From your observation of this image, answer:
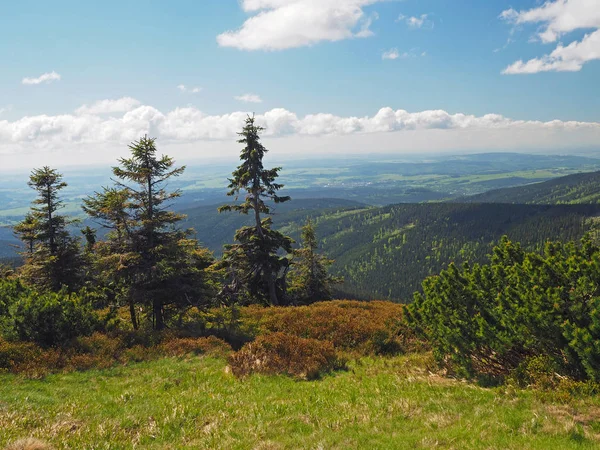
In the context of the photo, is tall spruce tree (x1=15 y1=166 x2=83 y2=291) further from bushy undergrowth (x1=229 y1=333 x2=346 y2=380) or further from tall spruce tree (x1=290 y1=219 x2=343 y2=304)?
bushy undergrowth (x1=229 y1=333 x2=346 y2=380)

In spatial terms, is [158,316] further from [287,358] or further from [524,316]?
[524,316]

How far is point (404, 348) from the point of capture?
16859 mm

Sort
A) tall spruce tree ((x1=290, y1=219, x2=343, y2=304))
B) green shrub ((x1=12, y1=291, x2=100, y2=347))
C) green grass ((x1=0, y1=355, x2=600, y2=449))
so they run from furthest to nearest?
1. tall spruce tree ((x1=290, y1=219, x2=343, y2=304))
2. green shrub ((x1=12, y1=291, x2=100, y2=347))
3. green grass ((x1=0, y1=355, x2=600, y2=449))

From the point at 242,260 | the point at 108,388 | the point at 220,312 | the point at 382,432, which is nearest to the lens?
the point at 382,432

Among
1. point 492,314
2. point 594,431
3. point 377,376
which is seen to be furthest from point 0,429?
point 492,314

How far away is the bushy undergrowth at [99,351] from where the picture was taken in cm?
1411

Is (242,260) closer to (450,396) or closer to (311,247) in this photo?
(311,247)

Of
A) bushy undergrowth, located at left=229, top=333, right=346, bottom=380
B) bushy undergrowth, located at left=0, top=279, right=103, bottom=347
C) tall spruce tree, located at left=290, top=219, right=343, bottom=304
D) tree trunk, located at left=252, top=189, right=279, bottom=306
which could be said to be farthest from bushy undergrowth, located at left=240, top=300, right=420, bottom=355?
tall spruce tree, located at left=290, top=219, right=343, bottom=304

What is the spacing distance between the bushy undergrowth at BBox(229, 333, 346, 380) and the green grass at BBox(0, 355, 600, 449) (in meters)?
0.78

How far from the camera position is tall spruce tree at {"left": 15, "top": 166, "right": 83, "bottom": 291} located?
84.8 feet

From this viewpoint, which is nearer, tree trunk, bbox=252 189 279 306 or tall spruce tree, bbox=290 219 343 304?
tree trunk, bbox=252 189 279 306

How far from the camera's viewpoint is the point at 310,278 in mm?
36344

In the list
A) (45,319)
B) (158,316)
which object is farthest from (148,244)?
(45,319)

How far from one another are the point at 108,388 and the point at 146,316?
44.0 ft
